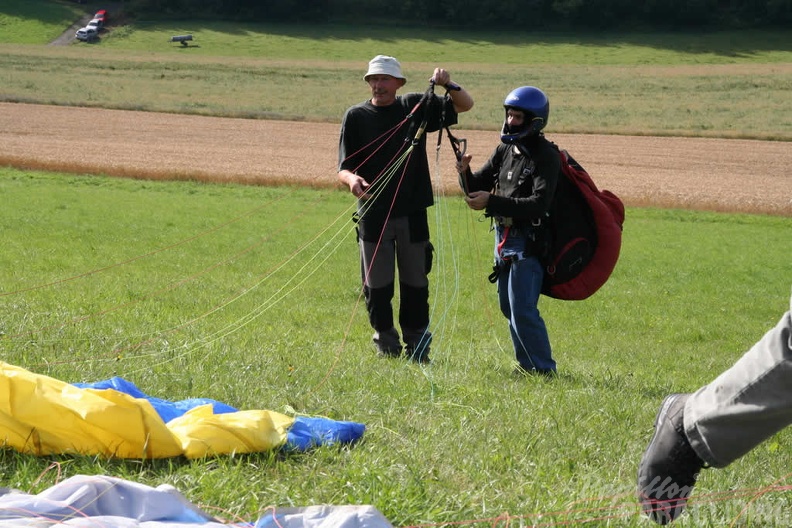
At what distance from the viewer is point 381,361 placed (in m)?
6.39

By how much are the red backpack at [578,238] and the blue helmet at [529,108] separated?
0.30m

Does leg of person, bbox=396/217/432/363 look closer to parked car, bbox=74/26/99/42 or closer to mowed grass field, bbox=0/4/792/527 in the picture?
mowed grass field, bbox=0/4/792/527

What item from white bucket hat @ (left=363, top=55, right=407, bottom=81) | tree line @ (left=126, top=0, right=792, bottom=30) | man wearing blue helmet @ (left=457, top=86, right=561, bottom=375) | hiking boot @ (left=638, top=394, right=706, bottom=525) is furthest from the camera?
tree line @ (left=126, top=0, right=792, bottom=30)

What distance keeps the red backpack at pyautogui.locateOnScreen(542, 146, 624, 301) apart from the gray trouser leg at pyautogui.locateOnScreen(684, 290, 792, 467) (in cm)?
302

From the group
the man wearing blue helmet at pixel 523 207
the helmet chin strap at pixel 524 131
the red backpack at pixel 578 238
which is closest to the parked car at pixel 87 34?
the man wearing blue helmet at pixel 523 207

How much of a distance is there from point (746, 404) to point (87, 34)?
7235 cm

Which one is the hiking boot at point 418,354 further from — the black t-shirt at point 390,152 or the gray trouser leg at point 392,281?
the black t-shirt at point 390,152

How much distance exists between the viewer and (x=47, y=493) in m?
3.14

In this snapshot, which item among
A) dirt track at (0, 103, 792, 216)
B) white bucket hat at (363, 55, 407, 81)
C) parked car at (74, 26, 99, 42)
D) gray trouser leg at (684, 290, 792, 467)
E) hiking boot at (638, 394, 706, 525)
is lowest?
dirt track at (0, 103, 792, 216)

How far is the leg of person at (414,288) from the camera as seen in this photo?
6969mm

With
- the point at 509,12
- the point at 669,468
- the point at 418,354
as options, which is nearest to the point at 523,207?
the point at 418,354

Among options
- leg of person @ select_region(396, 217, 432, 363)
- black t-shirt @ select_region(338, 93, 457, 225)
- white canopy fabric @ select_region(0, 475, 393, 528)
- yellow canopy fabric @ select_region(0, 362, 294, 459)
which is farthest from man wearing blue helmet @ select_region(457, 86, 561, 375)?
white canopy fabric @ select_region(0, 475, 393, 528)

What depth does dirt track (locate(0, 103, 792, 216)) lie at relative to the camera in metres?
24.4

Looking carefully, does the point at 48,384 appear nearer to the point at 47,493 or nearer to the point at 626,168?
the point at 47,493
